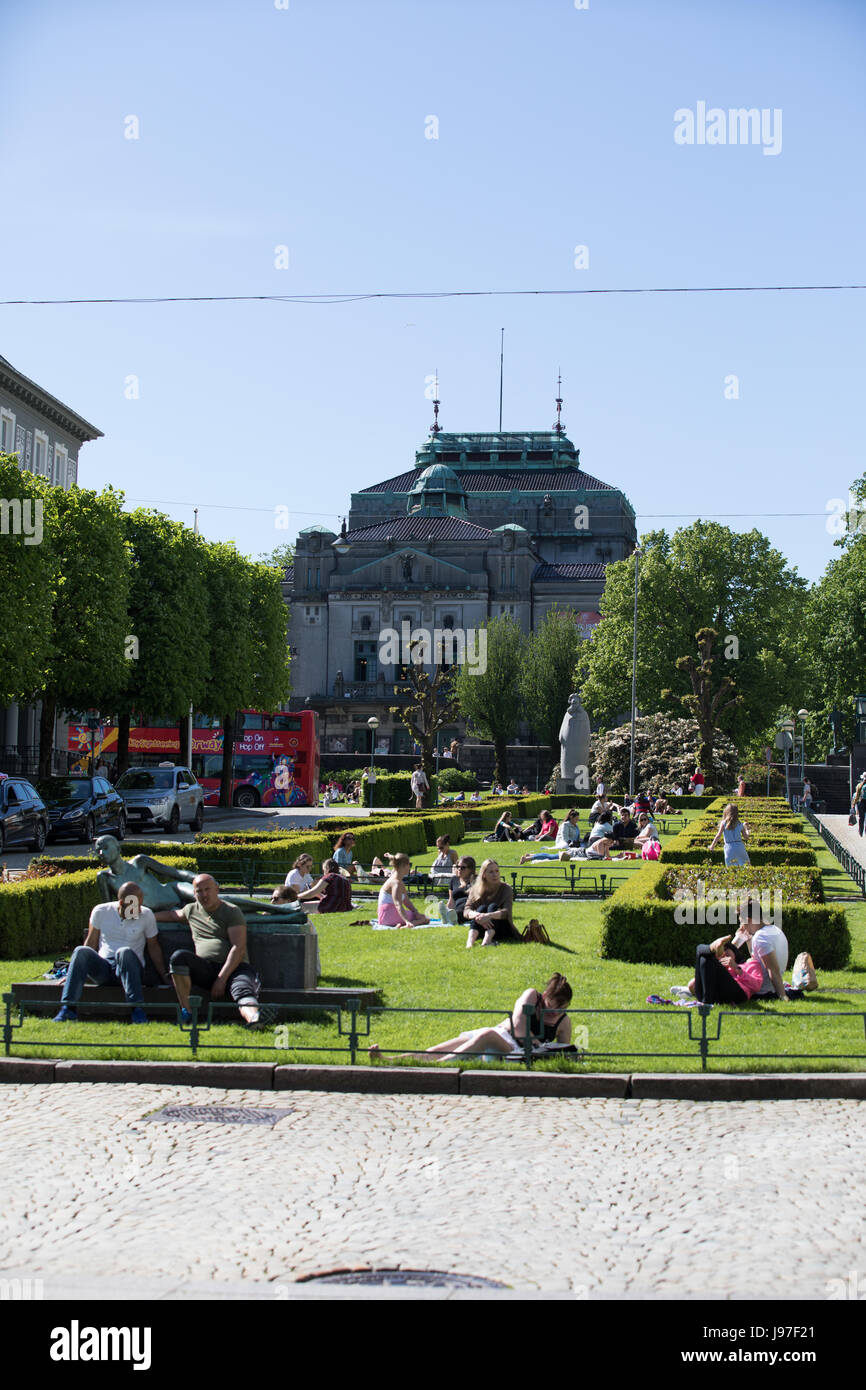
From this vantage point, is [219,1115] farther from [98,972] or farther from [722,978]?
[722,978]

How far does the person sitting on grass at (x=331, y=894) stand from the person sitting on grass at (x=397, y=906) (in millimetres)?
1745

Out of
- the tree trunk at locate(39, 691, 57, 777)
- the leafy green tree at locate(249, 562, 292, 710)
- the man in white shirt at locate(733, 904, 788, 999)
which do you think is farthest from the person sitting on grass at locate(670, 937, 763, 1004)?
the leafy green tree at locate(249, 562, 292, 710)

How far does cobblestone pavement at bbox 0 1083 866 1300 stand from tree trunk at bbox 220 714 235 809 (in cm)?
4802

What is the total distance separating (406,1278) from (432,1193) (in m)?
1.45

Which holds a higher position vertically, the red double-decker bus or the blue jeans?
the red double-decker bus

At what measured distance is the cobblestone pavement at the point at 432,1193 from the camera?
6.50 meters

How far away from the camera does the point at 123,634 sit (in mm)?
43781

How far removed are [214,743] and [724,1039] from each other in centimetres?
5137

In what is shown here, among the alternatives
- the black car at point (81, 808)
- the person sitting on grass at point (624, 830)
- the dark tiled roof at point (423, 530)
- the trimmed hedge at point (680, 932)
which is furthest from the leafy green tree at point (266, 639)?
the dark tiled roof at point (423, 530)

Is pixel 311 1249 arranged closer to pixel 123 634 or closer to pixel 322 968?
pixel 322 968

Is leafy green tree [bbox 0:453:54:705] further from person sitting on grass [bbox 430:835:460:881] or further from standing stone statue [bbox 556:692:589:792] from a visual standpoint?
standing stone statue [bbox 556:692:589:792]

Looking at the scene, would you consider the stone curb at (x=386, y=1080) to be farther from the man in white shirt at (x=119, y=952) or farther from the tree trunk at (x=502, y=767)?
the tree trunk at (x=502, y=767)

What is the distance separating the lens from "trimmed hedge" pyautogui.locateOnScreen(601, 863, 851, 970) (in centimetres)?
1528
